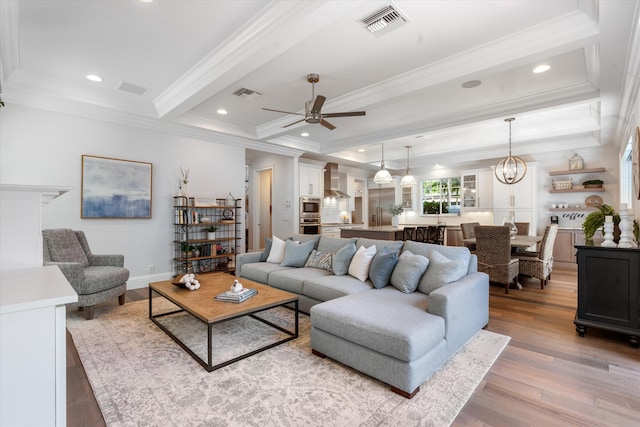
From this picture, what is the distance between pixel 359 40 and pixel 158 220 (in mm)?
4128

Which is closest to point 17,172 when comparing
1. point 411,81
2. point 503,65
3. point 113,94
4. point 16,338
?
point 113,94

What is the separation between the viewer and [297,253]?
167 inches

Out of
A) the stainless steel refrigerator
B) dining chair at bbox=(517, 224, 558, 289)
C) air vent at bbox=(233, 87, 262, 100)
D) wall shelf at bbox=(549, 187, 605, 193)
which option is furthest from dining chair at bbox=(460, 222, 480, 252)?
air vent at bbox=(233, 87, 262, 100)

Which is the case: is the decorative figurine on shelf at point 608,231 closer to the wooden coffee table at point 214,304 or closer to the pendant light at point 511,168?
the pendant light at point 511,168

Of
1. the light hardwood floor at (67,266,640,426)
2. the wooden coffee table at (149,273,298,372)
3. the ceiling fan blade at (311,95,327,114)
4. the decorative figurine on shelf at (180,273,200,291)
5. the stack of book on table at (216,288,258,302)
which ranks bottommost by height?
the light hardwood floor at (67,266,640,426)

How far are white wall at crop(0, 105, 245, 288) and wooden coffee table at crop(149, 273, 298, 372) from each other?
1836 mm

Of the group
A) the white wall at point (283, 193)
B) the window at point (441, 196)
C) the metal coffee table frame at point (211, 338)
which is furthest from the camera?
the window at point (441, 196)

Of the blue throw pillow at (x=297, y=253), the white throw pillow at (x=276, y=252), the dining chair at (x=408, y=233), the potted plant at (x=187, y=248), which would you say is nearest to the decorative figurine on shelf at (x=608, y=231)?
the blue throw pillow at (x=297, y=253)

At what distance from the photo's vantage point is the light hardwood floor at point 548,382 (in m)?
1.84

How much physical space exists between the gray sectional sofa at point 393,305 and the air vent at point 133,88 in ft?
9.66

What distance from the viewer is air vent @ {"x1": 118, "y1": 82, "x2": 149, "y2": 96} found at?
4090 mm

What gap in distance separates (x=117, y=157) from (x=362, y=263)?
13.0 ft

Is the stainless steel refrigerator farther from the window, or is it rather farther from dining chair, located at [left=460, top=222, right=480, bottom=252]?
dining chair, located at [left=460, top=222, right=480, bottom=252]

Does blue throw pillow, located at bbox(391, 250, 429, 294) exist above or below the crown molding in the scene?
below
